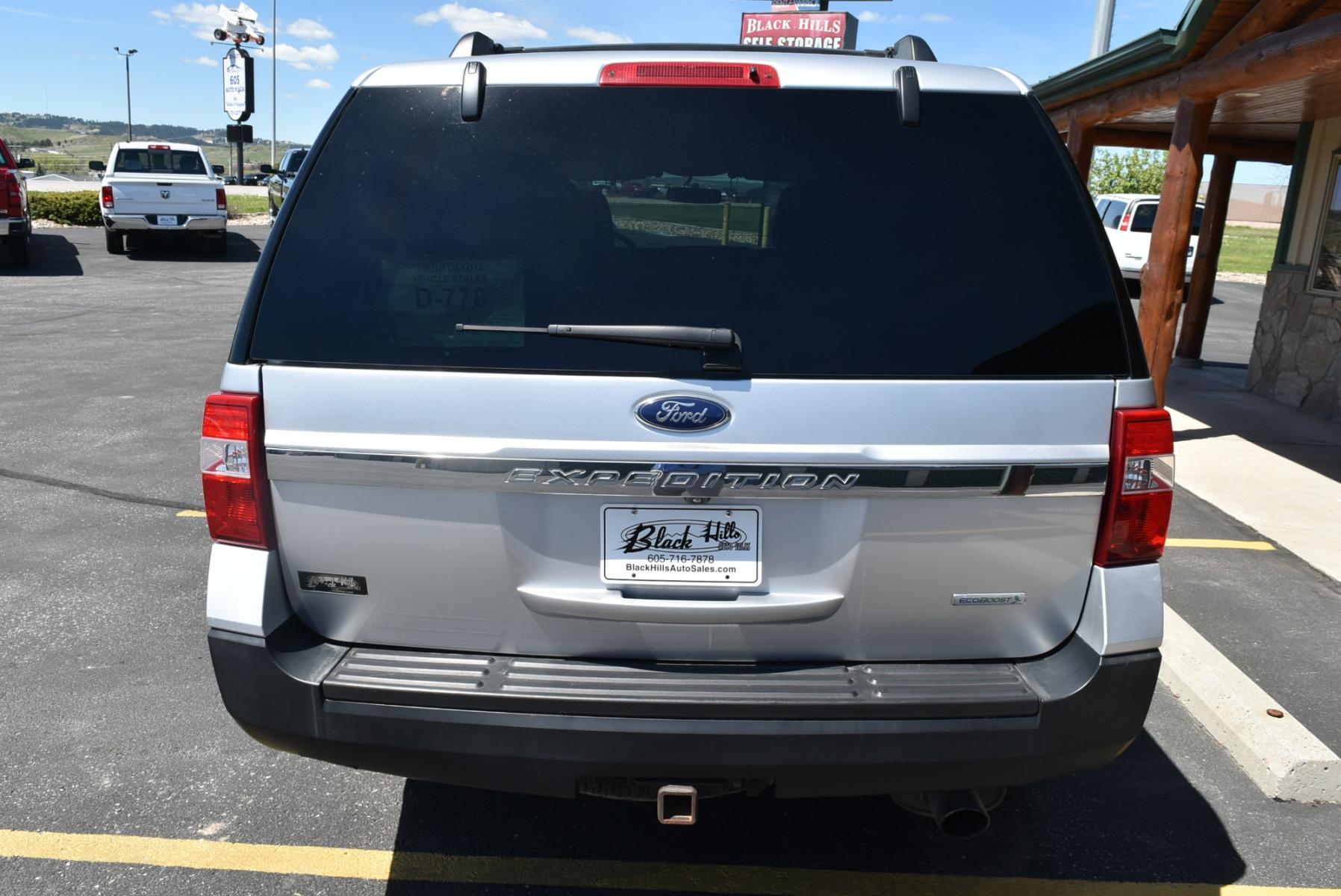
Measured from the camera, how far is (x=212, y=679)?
4074 mm

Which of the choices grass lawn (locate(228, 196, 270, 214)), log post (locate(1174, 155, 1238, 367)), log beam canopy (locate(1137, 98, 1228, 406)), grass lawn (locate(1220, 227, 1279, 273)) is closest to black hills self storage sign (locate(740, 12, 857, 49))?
grass lawn (locate(1220, 227, 1279, 273))

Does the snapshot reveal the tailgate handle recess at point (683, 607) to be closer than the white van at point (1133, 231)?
Yes

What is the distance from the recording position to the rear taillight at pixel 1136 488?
2.42 metres

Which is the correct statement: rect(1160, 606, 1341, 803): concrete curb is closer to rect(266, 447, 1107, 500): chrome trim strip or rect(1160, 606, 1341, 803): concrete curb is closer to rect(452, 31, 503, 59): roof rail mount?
rect(266, 447, 1107, 500): chrome trim strip

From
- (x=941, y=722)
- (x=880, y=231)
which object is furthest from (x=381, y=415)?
(x=941, y=722)

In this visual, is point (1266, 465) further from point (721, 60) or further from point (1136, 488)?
point (721, 60)

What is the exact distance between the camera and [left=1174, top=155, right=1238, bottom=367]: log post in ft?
41.4

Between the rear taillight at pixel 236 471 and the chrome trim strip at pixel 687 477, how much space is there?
0.54ft

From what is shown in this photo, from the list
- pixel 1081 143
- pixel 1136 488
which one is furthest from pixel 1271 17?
pixel 1136 488

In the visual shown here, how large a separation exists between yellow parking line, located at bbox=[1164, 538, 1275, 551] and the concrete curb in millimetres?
1747

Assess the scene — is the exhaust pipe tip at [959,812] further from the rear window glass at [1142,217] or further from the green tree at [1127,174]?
the green tree at [1127,174]

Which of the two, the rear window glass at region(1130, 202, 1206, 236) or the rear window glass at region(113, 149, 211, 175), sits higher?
the rear window glass at region(1130, 202, 1206, 236)

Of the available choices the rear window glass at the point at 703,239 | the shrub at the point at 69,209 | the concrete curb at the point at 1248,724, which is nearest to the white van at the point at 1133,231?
the concrete curb at the point at 1248,724

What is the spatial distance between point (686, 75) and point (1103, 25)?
40.8ft
